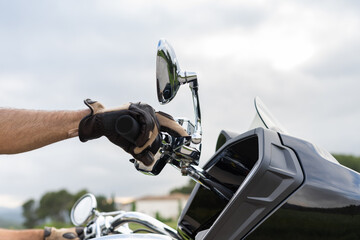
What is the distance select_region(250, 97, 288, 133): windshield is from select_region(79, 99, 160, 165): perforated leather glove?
50 cm

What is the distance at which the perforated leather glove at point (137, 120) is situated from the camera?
1561mm

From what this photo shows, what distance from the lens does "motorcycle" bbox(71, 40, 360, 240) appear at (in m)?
1.41

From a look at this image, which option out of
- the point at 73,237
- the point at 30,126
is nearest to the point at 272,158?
the point at 30,126

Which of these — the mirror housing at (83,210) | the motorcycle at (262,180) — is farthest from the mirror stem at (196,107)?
the mirror housing at (83,210)

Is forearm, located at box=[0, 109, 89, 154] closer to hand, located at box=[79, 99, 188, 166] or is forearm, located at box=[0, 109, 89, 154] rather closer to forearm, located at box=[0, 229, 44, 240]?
hand, located at box=[79, 99, 188, 166]

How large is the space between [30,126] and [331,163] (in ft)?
3.60

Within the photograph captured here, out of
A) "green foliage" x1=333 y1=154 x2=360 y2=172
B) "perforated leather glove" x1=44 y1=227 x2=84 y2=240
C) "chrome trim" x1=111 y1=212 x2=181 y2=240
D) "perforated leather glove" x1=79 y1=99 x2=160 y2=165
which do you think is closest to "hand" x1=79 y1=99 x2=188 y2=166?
"perforated leather glove" x1=79 y1=99 x2=160 y2=165

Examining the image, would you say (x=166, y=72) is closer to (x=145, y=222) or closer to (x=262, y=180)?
(x=262, y=180)

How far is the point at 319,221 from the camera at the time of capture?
4.67ft

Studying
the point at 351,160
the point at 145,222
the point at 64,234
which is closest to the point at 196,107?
the point at 145,222

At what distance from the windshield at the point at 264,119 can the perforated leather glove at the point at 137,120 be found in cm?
50

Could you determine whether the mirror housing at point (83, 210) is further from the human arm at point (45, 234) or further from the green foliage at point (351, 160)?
the green foliage at point (351, 160)

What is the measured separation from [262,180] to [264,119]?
20.0 inches

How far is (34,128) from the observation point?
167 centimetres
